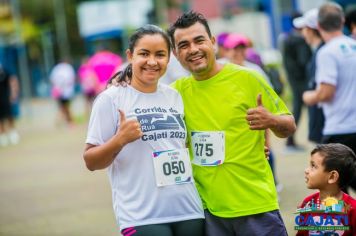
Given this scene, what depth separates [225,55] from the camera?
24.5 ft

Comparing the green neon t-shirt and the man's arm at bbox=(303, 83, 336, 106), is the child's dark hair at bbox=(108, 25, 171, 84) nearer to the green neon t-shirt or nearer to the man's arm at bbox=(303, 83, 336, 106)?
the green neon t-shirt

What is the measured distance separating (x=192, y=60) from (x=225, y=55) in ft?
12.0

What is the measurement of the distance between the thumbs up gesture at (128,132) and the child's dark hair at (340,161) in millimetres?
1014

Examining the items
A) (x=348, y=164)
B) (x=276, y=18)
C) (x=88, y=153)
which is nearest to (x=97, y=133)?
(x=88, y=153)

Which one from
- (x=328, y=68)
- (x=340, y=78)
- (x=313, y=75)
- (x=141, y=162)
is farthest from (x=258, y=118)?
(x=313, y=75)

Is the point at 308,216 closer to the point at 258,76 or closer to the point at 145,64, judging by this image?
the point at 258,76

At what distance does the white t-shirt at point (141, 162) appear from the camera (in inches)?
145

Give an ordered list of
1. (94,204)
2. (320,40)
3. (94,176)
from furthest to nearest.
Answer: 1. (94,176)
2. (94,204)
3. (320,40)

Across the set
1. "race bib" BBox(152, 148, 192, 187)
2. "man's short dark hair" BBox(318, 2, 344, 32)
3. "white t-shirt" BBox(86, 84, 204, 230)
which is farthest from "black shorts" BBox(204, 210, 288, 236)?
"man's short dark hair" BBox(318, 2, 344, 32)

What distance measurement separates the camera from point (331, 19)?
18.8 feet

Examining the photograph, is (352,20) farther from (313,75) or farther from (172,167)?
(172,167)

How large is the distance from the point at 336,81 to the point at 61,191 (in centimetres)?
545

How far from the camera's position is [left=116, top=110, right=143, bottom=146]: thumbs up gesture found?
3.53 meters

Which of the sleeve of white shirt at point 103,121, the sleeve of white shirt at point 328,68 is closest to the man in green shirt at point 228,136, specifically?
the sleeve of white shirt at point 103,121
